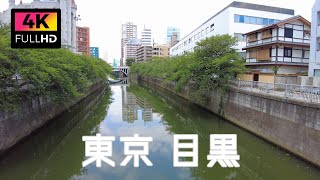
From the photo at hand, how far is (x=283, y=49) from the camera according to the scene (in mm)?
27625

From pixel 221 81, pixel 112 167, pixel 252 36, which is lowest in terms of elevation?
pixel 112 167

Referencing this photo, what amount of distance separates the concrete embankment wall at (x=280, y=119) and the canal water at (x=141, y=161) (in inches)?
19.4

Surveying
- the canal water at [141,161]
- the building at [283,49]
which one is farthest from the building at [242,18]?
the canal water at [141,161]

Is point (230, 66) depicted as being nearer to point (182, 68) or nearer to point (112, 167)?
point (182, 68)

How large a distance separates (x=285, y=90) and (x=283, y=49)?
1403 centimetres

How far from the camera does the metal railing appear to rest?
1314 cm

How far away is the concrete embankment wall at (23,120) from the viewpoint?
546 inches

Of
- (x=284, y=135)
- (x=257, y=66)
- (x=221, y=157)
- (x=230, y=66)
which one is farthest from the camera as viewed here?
(x=257, y=66)

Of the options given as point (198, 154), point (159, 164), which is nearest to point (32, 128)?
point (159, 164)

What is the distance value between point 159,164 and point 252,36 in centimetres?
2328

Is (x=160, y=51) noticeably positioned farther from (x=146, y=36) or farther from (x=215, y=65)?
(x=215, y=65)

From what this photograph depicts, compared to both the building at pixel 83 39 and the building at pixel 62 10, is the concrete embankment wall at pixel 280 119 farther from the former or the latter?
the building at pixel 83 39

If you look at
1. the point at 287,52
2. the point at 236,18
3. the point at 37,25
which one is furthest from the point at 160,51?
the point at 37,25

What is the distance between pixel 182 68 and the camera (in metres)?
27.9
